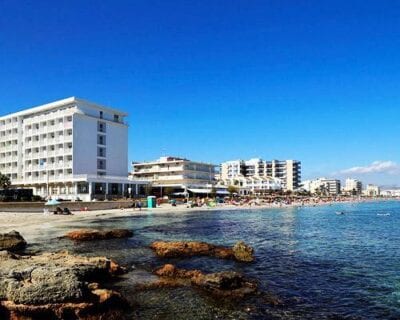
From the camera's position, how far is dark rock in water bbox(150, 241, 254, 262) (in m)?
21.5

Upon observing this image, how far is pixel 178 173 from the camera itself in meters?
117

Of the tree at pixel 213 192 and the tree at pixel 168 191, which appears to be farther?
the tree at pixel 213 192

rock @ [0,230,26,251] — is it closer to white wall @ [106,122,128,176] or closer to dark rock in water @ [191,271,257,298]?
dark rock in water @ [191,271,257,298]

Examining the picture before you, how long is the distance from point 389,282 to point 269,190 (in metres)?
152

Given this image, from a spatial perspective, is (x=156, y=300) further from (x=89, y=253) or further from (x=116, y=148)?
(x=116, y=148)

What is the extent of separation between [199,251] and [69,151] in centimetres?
6678

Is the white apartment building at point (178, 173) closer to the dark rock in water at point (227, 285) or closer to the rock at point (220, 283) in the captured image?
the rock at point (220, 283)

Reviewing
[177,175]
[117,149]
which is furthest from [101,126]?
[177,175]

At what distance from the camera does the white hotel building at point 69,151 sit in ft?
265

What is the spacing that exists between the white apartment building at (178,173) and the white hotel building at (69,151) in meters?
22.5

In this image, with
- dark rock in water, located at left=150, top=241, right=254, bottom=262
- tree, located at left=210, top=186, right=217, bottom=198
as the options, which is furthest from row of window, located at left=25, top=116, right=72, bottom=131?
dark rock in water, located at left=150, top=241, right=254, bottom=262

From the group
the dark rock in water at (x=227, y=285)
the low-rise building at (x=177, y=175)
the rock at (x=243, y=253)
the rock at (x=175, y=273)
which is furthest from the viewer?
the low-rise building at (x=177, y=175)

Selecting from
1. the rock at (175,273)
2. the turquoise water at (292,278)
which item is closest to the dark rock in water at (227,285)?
the turquoise water at (292,278)

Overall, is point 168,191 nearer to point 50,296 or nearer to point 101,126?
point 101,126
